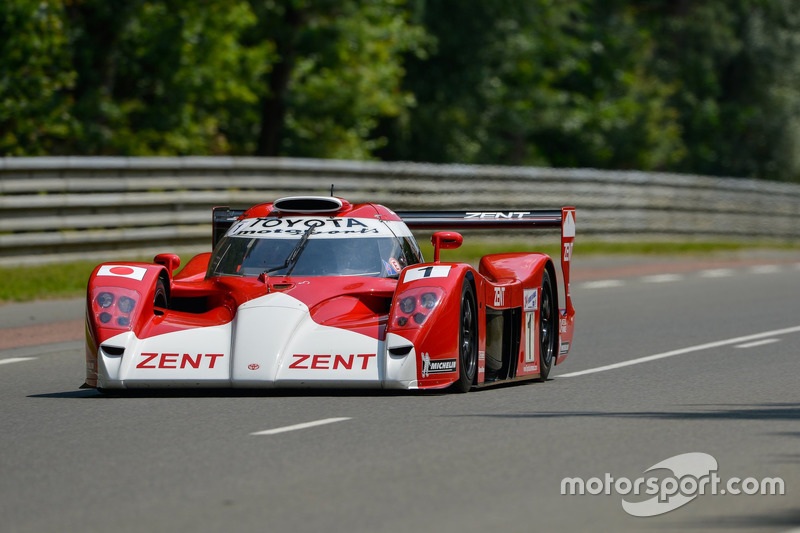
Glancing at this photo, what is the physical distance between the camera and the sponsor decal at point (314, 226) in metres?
10.5

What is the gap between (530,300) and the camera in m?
11.0

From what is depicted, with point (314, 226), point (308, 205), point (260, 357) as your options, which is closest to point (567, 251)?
point (308, 205)

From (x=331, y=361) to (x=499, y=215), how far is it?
9.99ft

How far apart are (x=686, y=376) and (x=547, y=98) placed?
1261 inches

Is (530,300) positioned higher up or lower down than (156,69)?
lower down

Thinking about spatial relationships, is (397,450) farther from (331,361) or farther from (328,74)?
(328,74)

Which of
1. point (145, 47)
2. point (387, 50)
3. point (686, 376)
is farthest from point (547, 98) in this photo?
point (686, 376)

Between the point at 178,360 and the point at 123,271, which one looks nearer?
the point at 178,360

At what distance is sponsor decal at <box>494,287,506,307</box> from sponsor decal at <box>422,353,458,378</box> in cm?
95

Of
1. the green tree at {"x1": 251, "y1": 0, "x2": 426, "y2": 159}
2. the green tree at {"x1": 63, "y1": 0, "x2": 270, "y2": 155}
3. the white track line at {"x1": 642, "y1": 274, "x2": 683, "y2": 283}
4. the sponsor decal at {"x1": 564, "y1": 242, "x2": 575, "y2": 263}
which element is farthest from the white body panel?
the green tree at {"x1": 251, "y1": 0, "x2": 426, "y2": 159}

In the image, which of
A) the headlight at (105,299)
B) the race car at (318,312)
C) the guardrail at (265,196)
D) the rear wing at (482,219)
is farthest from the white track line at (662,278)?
the headlight at (105,299)
